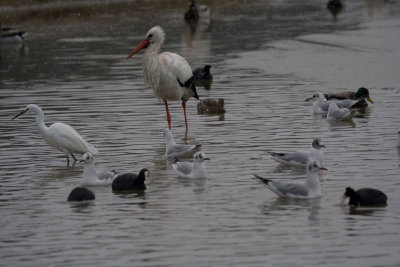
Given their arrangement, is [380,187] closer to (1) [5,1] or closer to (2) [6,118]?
(2) [6,118]

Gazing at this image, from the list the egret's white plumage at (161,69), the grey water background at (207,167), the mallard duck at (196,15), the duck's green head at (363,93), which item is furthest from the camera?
the mallard duck at (196,15)

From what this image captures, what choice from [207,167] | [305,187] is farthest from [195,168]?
[305,187]

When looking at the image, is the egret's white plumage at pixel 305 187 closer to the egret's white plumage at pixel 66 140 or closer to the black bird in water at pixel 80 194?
the black bird in water at pixel 80 194

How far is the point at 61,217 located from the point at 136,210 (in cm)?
95

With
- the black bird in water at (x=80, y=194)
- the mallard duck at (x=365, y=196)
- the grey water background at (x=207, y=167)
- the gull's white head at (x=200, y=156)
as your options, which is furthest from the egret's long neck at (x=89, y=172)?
the mallard duck at (x=365, y=196)

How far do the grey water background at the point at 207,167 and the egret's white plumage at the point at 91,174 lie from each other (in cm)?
28

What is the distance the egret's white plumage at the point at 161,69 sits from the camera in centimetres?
1895

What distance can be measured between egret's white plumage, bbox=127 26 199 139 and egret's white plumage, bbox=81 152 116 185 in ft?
17.1

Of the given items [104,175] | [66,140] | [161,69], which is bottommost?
[104,175]

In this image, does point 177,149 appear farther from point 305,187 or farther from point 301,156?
point 305,187

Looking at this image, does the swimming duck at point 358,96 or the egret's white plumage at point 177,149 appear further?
the swimming duck at point 358,96

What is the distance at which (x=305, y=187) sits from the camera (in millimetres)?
12328

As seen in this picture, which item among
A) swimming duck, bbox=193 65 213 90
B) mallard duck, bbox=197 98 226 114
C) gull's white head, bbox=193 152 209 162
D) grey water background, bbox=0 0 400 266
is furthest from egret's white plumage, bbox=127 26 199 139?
swimming duck, bbox=193 65 213 90

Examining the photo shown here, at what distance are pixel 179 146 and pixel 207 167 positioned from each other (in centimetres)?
106
